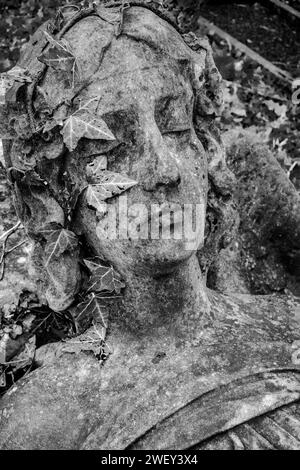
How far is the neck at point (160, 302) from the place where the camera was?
2439 millimetres

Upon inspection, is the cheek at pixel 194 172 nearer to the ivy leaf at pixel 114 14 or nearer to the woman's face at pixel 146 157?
the woman's face at pixel 146 157

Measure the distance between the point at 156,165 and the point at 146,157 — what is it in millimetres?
46

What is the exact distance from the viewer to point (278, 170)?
3596 mm

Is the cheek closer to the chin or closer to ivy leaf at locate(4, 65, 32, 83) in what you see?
the chin

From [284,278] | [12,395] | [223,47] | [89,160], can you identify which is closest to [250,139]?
[284,278]

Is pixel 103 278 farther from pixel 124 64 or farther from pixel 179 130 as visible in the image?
pixel 124 64

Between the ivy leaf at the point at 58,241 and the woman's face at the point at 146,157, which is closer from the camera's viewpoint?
the woman's face at the point at 146,157

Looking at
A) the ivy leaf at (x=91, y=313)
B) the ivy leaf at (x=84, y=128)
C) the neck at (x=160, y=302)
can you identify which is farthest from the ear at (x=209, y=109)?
the ivy leaf at (x=91, y=313)

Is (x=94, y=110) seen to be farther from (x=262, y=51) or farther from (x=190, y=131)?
(x=262, y=51)

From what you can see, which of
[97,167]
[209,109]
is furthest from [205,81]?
[97,167]

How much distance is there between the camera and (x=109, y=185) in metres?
2.18

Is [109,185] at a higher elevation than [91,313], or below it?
higher

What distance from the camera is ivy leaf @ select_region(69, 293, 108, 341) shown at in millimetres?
2475

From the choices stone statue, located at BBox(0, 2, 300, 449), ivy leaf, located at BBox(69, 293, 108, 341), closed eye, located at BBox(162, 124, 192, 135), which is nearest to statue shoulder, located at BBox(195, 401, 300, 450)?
stone statue, located at BBox(0, 2, 300, 449)
